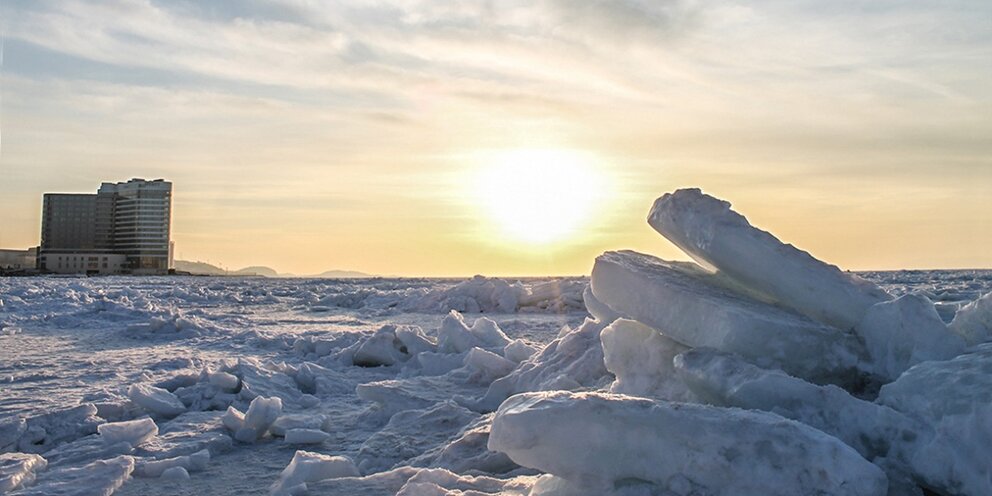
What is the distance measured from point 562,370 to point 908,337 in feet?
7.18

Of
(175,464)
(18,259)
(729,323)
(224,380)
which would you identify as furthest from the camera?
(18,259)

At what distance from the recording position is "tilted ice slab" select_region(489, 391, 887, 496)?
6.91ft

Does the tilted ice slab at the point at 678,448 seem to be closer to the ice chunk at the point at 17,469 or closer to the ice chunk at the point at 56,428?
the ice chunk at the point at 17,469

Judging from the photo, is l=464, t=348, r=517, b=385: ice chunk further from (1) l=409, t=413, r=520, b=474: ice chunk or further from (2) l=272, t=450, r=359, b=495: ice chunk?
(2) l=272, t=450, r=359, b=495: ice chunk

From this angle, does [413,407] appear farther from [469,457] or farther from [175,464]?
[175,464]

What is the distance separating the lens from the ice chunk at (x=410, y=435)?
3715 mm

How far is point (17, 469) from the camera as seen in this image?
3.29m

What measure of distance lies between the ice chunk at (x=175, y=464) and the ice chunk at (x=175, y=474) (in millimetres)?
21

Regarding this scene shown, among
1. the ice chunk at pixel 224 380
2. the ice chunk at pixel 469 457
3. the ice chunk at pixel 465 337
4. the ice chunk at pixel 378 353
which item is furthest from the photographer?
the ice chunk at pixel 378 353

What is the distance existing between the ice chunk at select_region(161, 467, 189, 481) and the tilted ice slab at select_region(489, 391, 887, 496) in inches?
72.7

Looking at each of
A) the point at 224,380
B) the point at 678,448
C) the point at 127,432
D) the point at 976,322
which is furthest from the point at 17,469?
the point at 976,322

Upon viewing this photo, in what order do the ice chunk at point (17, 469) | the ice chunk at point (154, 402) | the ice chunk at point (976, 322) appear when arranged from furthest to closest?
the ice chunk at point (154, 402) < the ice chunk at point (17, 469) < the ice chunk at point (976, 322)

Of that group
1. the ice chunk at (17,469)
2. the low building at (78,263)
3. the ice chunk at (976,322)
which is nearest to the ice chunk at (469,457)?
the ice chunk at (17,469)

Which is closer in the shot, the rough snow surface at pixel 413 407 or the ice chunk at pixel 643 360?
the rough snow surface at pixel 413 407
